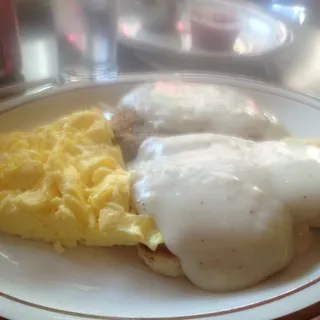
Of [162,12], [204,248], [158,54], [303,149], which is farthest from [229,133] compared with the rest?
[162,12]

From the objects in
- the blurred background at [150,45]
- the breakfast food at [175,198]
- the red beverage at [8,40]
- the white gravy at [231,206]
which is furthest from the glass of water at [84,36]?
the white gravy at [231,206]

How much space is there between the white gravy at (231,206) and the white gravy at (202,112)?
0.16 meters

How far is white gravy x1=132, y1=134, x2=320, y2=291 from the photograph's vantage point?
2.60 ft

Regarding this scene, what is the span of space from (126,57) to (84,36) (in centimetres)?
19

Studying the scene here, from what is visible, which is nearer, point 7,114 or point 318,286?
point 318,286

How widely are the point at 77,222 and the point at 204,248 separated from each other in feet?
0.71

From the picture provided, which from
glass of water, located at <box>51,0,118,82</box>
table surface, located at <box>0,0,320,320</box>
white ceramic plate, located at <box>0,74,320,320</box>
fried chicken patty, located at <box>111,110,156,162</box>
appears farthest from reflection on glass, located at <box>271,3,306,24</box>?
white ceramic plate, located at <box>0,74,320,320</box>

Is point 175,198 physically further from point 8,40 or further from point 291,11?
point 291,11

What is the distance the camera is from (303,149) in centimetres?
94

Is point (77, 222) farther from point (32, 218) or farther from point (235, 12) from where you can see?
point (235, 12)

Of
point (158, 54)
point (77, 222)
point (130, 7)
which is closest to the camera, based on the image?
point (77, 222)

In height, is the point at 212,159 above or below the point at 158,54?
above

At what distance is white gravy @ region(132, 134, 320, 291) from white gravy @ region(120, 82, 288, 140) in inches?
6.2

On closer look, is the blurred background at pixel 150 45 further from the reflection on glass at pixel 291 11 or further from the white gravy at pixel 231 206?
the white gravy at pixel 231 206
